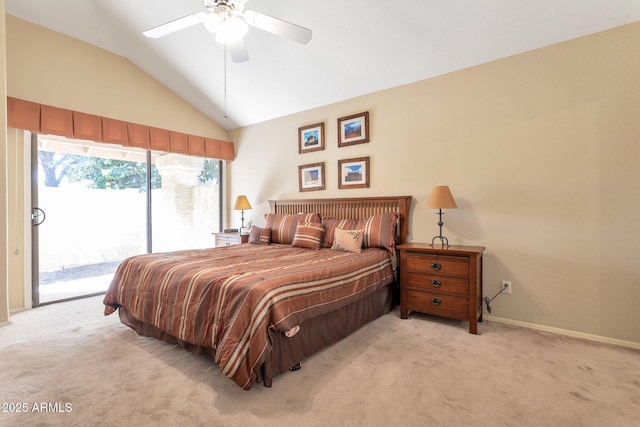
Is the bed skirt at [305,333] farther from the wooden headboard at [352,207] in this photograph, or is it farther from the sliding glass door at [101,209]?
the sliding glass door at [101,209]

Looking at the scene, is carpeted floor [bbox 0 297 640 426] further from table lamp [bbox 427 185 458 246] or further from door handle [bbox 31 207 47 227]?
door handle [bbox 31 207 47 227]

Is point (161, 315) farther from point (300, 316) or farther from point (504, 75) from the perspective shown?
point (504, 75)

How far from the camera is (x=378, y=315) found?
2963mm

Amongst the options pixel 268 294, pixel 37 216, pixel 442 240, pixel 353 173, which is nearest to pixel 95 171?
pixel 37 216

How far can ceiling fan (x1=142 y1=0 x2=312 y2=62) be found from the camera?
208 centimetres

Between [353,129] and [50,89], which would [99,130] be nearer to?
[50,89]

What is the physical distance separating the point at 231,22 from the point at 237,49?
340 mm

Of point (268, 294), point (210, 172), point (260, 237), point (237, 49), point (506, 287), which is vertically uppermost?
point (237, 49)

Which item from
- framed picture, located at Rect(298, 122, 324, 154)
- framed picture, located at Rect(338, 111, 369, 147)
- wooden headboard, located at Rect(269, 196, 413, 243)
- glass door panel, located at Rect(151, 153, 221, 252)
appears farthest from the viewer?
glass door panel, located at Rect(151, 153, 221, 252)

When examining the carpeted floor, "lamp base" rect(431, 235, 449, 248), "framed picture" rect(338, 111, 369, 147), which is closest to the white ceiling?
"framed picture" rect(338, 111, 369, 147)

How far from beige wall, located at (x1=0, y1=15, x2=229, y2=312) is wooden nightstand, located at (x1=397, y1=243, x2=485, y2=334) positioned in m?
3.87

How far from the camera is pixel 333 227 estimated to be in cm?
355

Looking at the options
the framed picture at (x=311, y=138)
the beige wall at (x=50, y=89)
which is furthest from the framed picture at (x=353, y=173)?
the beige wall at (x=50, y=89)

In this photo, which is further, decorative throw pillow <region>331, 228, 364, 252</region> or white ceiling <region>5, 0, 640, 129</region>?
decorative throw pillow <region>331, 228, 364, 252</region>
